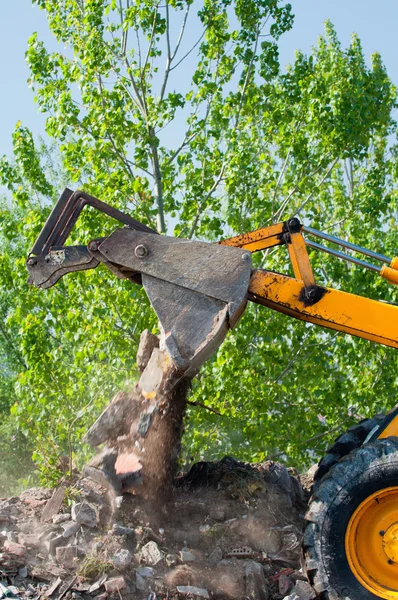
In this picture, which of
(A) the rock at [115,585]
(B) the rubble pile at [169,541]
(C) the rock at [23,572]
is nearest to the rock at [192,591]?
(B) the rubble pile at [169,541]

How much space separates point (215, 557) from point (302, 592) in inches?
28.3

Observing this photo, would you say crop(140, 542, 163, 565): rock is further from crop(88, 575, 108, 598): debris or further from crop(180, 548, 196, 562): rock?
crop(88, 575, 108, 598): debris

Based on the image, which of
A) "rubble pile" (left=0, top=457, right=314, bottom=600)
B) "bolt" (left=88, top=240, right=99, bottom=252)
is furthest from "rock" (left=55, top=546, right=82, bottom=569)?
"bolt" (left=88, top=240, right=99, bottom=252)

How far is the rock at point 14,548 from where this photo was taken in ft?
19.3

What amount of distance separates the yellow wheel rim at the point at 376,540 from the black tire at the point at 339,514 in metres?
0.05

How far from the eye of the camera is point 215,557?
5957 millimetres

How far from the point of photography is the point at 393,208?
19109 mm

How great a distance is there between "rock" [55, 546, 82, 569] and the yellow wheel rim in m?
1.96

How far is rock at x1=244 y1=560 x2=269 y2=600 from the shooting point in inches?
221

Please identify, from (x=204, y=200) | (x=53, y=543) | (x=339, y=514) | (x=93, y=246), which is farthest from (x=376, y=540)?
(x=204, y=200)

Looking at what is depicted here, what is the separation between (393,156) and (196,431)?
664 inches

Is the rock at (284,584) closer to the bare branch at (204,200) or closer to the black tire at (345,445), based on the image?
the black tire at (345,445)

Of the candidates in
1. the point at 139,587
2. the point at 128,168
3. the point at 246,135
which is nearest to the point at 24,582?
the point at 139,587

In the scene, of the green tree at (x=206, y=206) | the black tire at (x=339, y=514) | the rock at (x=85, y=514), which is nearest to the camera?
the black tire at (x=339, y=514)
